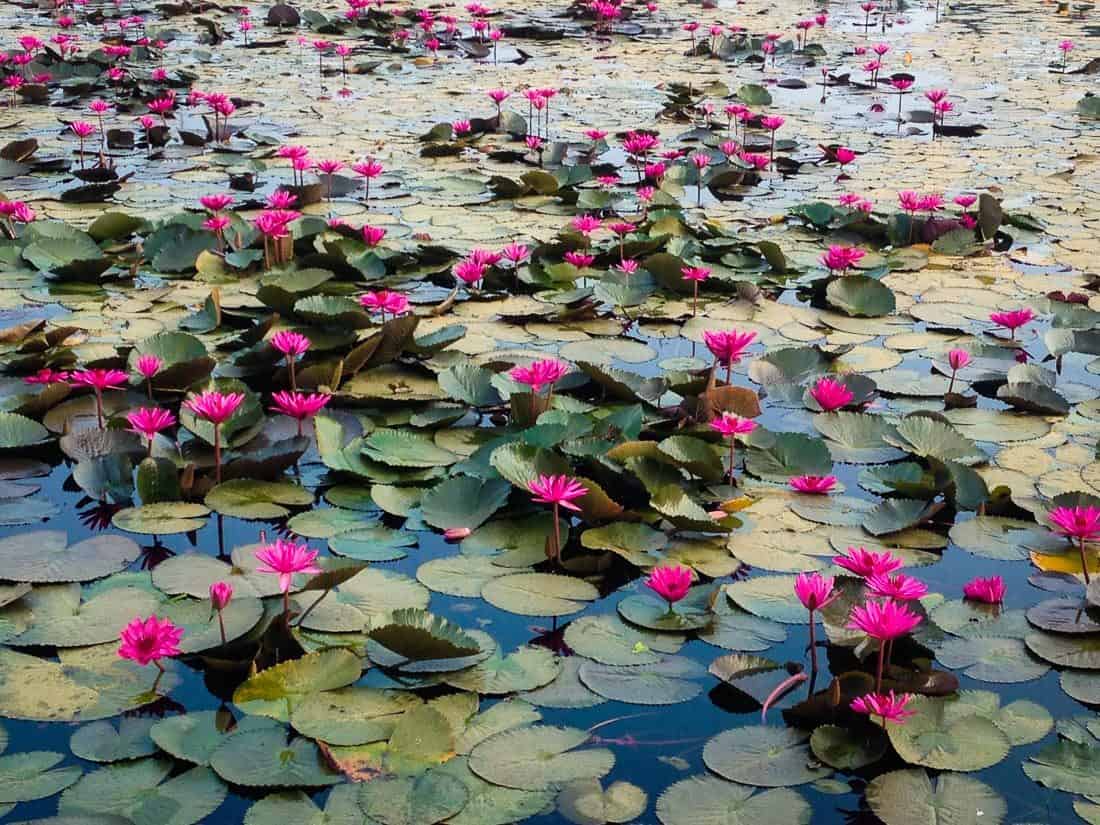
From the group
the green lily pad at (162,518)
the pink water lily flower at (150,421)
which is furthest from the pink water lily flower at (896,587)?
the pink water lily flower at (150,421)

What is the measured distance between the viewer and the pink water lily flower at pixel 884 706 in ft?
5.41

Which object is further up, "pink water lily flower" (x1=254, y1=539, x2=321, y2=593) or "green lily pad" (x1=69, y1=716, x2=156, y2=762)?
"pink water lily flower" (x1=254, y1=539, x2=321, y2=593)

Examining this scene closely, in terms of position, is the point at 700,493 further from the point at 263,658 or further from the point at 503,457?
the point at 263,658

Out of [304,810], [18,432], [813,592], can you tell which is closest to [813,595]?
[813,592]

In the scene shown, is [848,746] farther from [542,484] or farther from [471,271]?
[471,271]

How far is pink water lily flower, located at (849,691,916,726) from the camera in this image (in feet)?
5.41

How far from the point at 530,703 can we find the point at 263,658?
1.37 feet

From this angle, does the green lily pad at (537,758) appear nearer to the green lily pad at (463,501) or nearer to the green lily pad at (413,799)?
the green lily pad at (413,799)

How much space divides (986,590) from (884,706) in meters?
0.47

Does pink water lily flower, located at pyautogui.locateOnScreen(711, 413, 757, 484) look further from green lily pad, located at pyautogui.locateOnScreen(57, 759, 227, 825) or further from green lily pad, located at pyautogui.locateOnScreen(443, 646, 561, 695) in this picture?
green lily pad, located at pyautogui.locateOnScreen(57, 759, 227, 825)

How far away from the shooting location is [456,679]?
1.83m

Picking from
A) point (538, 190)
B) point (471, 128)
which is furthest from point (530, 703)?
point (471, 128)

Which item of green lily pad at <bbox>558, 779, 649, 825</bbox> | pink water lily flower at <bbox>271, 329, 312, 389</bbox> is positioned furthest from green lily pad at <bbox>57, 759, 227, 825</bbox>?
pink water lily flower at <bbox>271, 329, 312, 389</bbox>

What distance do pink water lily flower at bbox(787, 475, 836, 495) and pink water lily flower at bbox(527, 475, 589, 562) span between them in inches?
19.6
